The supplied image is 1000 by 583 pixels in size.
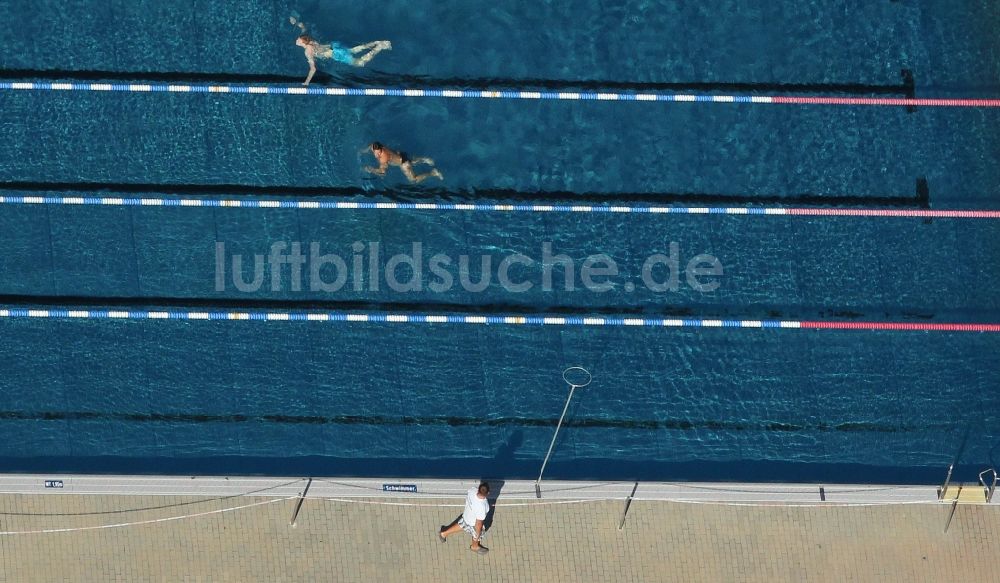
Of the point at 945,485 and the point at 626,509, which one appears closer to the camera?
the point at 945,485

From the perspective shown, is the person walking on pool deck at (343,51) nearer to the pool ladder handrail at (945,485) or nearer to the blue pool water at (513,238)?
the blue pool water at (513,238)

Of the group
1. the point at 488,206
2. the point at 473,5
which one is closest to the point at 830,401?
the point at 488,206

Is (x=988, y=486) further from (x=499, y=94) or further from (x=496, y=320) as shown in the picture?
(x=499, y=94)

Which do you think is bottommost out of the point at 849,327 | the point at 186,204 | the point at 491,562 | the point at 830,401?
the point at 491,562

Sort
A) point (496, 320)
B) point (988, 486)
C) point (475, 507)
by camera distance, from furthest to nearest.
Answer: point (496, 320) < point (988, 486) < point (475, 507)

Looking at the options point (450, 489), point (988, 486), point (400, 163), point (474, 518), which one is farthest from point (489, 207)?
point (988, 486)

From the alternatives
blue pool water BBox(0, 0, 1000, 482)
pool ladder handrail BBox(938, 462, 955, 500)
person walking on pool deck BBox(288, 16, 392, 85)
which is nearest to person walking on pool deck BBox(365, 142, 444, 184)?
blue pool water BBox(0, 0, 1000, 482)

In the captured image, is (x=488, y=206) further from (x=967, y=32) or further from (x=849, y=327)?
(x=967, y=32)
